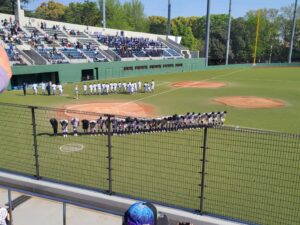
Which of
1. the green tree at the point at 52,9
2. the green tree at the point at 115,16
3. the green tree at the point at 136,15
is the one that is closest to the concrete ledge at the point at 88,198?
the green tree at the point at 115,16

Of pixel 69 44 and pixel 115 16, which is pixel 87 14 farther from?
pixel 69 44

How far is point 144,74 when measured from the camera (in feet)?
167

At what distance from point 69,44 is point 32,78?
10.2m

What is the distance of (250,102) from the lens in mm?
26438

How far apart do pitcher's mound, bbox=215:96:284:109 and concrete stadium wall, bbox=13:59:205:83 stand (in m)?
18.6

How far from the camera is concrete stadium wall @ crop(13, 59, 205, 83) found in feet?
113

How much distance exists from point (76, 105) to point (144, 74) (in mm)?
27831

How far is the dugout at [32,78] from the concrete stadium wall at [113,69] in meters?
0.54

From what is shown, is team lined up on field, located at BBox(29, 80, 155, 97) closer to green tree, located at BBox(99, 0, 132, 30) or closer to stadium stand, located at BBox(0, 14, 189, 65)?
stadium stand, located at BBox(0, 14, 189, 65)

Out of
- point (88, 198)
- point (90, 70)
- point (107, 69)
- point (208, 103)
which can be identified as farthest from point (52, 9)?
point (88, 198)

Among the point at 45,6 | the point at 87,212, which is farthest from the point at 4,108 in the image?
the point at 45,6

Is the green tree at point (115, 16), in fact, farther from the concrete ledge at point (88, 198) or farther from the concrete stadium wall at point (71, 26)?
the concrete ledge at point (88, 198)

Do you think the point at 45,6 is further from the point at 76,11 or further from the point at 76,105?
the point at 76,105

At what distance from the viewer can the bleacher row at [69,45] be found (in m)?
36.8
